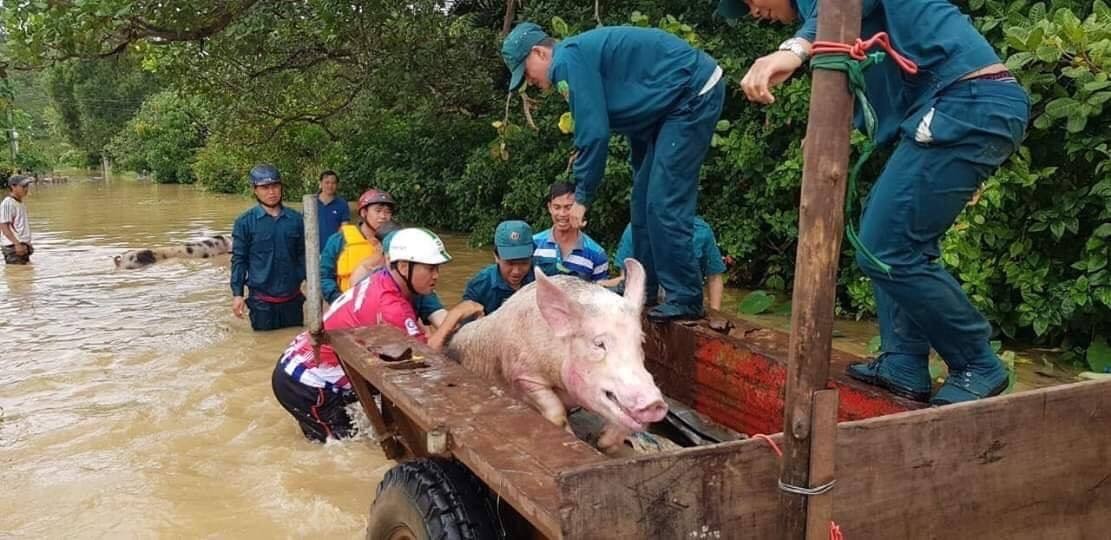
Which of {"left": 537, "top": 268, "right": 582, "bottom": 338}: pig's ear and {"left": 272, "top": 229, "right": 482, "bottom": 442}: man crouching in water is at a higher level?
{"left": 537, "top": 268, "right": 582, "bottom": 338}: pig's ear

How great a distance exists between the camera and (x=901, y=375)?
10.6ft

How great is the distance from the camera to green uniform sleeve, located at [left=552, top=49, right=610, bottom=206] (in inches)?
161

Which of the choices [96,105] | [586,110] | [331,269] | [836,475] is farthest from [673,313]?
[96,105]

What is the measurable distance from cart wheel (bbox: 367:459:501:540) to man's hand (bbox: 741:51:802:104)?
1447 mm

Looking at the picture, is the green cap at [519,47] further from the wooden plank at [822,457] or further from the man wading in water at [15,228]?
Answer: the man wading in water at [15,228]

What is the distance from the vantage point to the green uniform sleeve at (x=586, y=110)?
410 cm

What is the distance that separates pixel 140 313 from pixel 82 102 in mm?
53835

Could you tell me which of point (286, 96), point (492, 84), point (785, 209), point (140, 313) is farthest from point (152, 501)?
point (286, 96)

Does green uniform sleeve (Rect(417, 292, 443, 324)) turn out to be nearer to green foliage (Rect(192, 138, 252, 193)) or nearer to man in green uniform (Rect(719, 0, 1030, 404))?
man in green uniform (Rect(719, 0, 1030, 404))

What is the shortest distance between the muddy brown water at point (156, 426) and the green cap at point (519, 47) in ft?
7.99

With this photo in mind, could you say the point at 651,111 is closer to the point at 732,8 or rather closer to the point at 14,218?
the point at 732,8

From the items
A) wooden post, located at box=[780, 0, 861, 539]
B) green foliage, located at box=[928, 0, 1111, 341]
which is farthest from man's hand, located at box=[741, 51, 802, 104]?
green foliage, located at box=[928, 0, 1111, 341]

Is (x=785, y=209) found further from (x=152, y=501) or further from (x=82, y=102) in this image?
(x=82, y=102)

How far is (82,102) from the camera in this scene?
56562mm
